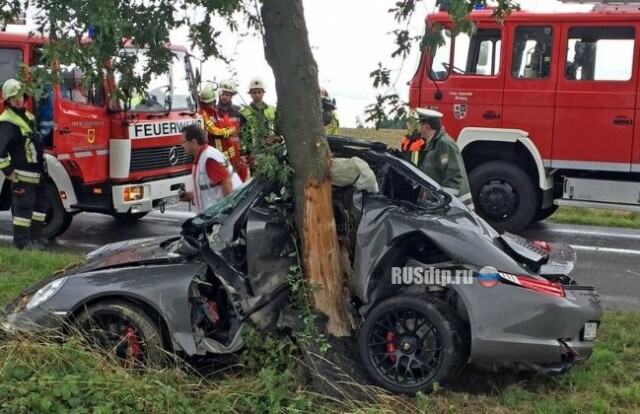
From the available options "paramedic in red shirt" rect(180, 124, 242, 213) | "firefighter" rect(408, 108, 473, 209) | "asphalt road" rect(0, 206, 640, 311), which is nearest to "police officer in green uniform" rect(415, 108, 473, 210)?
"firefighter" rect(408, 108, 473, 209)

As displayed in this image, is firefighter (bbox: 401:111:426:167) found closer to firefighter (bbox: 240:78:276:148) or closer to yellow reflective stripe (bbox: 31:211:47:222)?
firefighter (bbox: 240:78:276:148)

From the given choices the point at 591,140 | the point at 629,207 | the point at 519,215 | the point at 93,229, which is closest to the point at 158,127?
the point at 93,229

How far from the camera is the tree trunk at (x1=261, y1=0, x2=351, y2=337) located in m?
4.21

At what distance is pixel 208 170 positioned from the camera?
6.32m

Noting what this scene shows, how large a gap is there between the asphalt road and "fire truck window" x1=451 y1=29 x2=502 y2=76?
2.16 m

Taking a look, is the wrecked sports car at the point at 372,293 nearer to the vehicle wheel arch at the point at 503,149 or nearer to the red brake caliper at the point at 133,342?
the red brake caliper at the point at 133,342

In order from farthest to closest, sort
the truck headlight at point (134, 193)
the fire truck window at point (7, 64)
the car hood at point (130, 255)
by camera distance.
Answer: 1. the truck headlight at point (134, 193)
2. the fire truck window at point (7, 64)
3. the car hood at point (130, 255)

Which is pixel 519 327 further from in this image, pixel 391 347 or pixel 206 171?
pixel 206 171

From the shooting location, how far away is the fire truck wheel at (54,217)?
334 inches

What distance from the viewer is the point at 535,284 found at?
402 centimetres

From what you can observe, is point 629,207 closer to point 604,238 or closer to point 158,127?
point 604,238

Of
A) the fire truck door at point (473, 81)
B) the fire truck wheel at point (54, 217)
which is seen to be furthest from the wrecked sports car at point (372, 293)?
the fire truck door at point (473, 81)

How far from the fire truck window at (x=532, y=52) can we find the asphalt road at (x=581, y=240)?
2013 millimetres

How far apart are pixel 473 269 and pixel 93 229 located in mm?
6620
